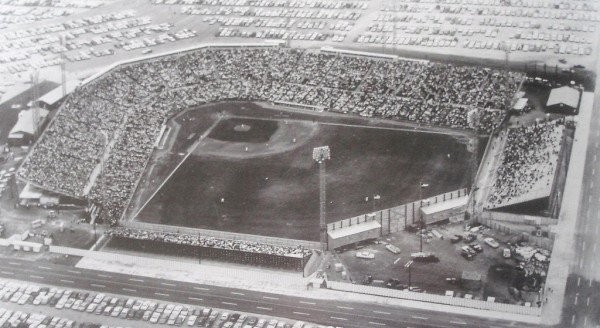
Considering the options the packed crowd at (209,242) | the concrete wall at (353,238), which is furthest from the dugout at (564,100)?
the packed crowd at (209,242)

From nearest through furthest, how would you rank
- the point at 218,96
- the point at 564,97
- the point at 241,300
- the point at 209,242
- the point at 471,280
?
the point at 471,280 → the point at 241,300 → the point at 209,242 → the point at 564,97 → the point at 218,96

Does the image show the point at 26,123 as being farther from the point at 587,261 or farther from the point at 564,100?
the point at 587,261

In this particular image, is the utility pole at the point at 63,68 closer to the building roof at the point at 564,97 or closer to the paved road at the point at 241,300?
the paved road at the point at 241,300

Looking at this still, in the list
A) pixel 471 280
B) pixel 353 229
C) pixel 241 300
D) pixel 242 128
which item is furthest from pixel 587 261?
pixel 242 128

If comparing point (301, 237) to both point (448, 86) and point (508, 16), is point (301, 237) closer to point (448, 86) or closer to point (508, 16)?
point (448, 86)

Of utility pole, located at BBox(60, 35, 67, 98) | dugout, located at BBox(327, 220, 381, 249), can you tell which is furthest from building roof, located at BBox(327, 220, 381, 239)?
utility pole, located at BBox(60, 35, 67, 98)

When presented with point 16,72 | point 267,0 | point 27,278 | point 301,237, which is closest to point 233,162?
point 301,237
